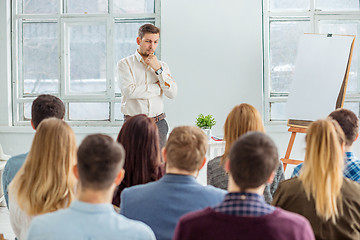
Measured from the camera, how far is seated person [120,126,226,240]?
1.80 metres

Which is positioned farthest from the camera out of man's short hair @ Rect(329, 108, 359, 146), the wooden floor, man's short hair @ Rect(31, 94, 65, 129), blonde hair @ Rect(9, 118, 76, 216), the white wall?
the white wall

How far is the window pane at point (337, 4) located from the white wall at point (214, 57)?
81cm

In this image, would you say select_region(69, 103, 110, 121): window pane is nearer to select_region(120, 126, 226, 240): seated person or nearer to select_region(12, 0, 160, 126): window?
select_region(12, 0, 160, 126): window

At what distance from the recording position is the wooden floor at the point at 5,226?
3877 mm

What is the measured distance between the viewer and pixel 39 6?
5852mm

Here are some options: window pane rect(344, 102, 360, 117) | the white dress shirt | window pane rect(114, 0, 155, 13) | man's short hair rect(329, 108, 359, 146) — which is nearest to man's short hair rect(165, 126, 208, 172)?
man's short hair rect(329, 108, 359, 146)

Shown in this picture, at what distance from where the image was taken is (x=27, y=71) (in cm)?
591

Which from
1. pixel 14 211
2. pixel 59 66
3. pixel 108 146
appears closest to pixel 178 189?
pixel 108 146

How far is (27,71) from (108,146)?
4.76 metres

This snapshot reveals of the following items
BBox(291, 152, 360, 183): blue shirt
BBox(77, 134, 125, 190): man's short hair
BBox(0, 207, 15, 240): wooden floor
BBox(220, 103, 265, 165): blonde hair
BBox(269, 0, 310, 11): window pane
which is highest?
BBox(269, 0, 310, 11): window pane

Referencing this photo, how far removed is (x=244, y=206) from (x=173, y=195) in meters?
0.49

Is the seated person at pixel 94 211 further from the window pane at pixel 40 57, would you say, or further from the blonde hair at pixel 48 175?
the window pane at pixel 40 57

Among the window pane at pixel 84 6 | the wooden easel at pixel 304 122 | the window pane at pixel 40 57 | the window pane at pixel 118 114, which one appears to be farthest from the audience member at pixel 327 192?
the window pane at pixel 40 57

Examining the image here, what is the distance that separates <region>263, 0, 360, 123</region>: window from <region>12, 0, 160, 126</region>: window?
1.53m
